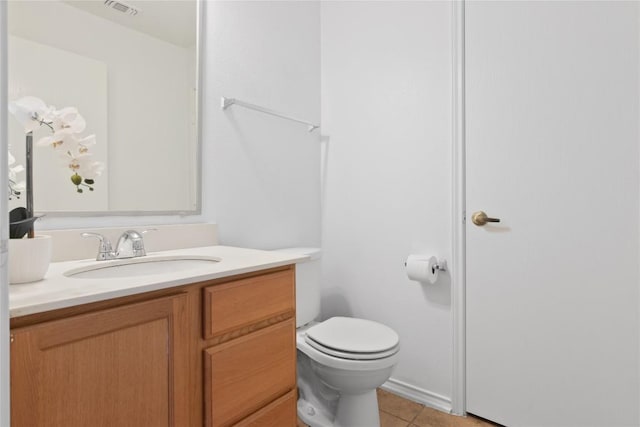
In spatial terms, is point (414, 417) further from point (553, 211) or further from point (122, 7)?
point (122, 7)

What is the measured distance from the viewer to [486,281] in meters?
1.55

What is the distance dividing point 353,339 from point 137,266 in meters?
0.86

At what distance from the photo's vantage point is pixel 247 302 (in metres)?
1.01

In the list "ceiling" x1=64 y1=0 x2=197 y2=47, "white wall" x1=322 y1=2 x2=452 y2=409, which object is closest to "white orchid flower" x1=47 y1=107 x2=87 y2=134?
"ceiling" x1=64 y1=0 x2=197 y2=47

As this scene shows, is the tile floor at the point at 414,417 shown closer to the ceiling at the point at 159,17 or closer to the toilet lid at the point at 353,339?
the toilet lid at the point at 353,339

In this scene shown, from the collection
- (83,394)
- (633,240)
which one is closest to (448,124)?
(633,240)

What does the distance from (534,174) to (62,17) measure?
1810mm

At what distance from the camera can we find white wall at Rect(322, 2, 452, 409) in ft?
5.53

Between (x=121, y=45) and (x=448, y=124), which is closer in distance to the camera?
(x=121, y=45)

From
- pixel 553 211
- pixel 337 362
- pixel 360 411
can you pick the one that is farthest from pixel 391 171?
pixel 360 411

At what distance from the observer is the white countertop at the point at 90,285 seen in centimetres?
65

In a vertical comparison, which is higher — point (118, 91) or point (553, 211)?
point (118, 91)

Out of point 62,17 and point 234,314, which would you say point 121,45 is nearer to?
point 62,17

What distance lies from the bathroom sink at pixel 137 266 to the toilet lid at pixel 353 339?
553 millimetres
